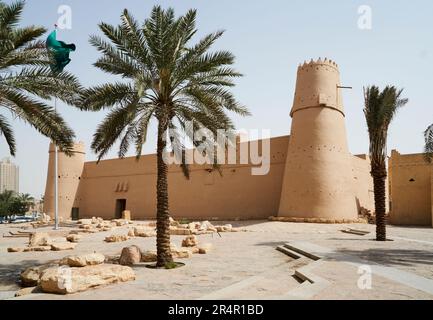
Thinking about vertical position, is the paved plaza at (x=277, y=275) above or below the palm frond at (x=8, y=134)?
below

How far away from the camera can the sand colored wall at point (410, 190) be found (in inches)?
980

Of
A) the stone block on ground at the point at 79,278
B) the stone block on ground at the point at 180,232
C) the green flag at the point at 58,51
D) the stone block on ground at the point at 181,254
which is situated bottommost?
the stone block on ground at the point at 180,232

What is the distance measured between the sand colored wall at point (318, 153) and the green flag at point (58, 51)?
1649 centimetres

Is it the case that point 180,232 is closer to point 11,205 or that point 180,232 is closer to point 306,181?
point 306,181

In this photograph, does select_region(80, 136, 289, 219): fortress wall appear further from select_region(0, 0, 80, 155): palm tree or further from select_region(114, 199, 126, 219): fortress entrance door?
select_region(0, 0, 80, 155): palm tree

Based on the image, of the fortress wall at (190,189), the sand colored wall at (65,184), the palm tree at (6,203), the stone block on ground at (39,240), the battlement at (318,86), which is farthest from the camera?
the palm tree at (6,203)

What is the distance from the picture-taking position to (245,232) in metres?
20.4

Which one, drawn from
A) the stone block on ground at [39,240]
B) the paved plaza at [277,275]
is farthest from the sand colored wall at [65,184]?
the paved plaza at [277,275]

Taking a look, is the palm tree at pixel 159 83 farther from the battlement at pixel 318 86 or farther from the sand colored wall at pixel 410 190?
the sand colored wall at pixel 410 190

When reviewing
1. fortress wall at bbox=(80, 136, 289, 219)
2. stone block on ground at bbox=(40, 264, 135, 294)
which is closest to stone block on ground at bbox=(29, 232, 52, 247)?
stone block on ground at bbox=(40, 264, 135, 294)

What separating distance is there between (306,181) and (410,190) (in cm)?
825

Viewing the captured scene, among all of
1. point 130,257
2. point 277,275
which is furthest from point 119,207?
point 277,275
